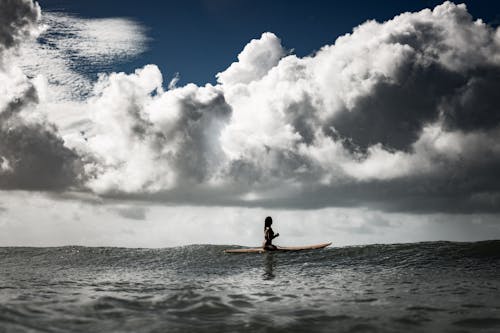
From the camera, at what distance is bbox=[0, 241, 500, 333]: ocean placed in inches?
259

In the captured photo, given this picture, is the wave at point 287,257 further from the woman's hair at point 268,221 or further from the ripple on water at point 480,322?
the ripple on water at point 480,322

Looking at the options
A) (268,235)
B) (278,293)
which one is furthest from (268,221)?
(278,293)

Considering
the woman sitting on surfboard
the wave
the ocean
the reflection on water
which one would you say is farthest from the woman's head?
the ocean

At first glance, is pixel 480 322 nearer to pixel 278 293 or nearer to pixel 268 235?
pixel 278 293

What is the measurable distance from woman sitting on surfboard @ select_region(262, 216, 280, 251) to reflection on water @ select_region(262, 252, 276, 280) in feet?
2.97

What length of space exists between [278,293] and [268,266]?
694 cm

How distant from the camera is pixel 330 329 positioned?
20.6ft

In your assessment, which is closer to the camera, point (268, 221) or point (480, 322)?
point (480, 322)

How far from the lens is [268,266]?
16672mm

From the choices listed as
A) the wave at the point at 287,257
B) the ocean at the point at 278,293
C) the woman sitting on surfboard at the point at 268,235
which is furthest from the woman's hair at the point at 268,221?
the ocean at the point at 278,293

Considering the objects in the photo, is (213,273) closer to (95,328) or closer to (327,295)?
(327,295)

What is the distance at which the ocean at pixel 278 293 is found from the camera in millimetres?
6578

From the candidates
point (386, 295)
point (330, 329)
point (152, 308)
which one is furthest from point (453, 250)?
point (152, 308)

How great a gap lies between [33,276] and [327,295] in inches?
449
